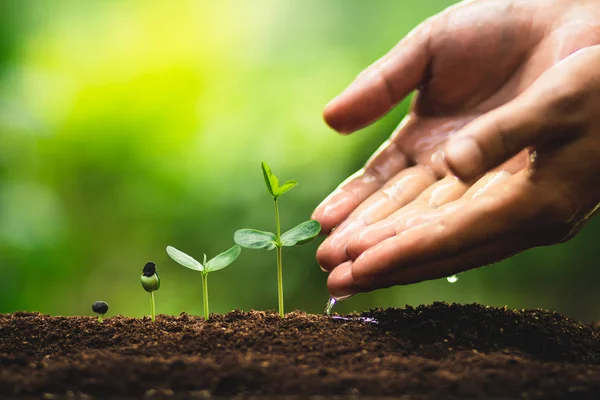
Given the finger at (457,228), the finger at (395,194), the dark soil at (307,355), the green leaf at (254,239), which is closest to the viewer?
the dark soil at (307,355)

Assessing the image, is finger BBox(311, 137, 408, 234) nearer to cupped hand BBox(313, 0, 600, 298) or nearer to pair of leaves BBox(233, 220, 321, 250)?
cupped hand BBox(313, 0, 600, 298)

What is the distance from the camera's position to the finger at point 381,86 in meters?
1.29

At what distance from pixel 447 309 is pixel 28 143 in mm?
2132

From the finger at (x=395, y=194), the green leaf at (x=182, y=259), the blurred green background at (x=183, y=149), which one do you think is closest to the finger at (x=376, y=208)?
the finger at (x=395, y=194)

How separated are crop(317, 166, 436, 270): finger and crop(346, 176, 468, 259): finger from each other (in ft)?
0.13

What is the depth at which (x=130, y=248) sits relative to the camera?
95.3 inches

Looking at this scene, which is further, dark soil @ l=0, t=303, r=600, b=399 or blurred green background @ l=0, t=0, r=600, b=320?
blurred green background @ l=0, t=0, r=600, b=320

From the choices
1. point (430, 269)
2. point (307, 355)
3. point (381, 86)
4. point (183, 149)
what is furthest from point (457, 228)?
point (183, 149)

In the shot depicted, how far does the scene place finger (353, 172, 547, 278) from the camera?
96 cm

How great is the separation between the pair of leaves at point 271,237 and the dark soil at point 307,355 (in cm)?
16

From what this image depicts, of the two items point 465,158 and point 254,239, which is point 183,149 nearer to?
point 254,239

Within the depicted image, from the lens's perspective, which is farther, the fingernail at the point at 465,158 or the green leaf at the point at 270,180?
the green leaf at the point at 270,180

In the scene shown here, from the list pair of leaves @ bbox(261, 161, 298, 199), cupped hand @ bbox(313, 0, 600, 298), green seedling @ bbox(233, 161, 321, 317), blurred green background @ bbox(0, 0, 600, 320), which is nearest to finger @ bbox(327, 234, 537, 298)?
cupped hand @ bbox(313, 0, 600, 298)

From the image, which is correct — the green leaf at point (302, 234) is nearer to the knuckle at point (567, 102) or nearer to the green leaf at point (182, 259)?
the green leaf at point (182, 259)
